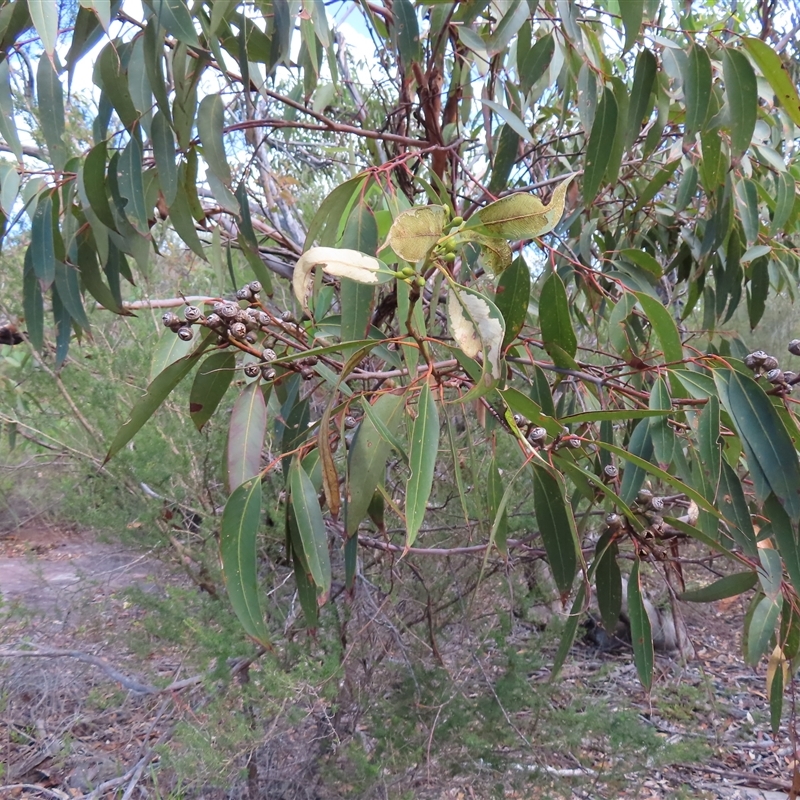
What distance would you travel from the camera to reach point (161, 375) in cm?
78

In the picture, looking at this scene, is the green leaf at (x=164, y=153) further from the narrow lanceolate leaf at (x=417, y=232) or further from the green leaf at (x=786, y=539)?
the green leaf at (x=786, y=539)

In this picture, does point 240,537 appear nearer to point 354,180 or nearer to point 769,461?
point 354,180

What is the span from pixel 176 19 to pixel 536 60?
69 cm

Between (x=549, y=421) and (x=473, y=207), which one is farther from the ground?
(x=473, y=207)

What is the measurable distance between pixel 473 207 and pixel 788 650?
1.08m

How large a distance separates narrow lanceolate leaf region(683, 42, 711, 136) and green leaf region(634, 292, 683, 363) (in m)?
0.42

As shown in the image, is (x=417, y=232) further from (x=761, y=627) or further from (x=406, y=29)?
(x=761, y=627)

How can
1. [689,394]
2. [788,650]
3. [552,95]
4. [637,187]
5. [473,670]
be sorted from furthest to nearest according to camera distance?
[552,95] → [637,187] → [473,670] → [788,650] → [689,394]

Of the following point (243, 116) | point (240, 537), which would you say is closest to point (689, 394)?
point (240, 537)

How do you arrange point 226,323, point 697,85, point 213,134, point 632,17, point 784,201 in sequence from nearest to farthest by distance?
point 226,323
point 632,17
point 213,134
point 697,85
point 784,201

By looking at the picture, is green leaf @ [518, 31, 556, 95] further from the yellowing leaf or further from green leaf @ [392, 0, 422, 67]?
the yellowing leaf

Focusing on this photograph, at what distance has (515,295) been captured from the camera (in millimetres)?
920

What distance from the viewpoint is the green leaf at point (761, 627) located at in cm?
104

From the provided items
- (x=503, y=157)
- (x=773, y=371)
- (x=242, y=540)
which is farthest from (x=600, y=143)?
(x=242, y=540)
